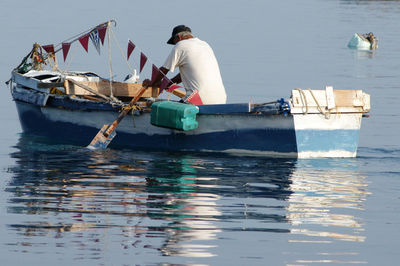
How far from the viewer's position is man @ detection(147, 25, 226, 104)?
14.7m

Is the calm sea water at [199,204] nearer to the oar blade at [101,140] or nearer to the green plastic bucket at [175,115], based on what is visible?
the oar blade at [101,140]

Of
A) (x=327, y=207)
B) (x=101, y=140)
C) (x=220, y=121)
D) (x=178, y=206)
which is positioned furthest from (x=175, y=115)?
(x=327, y=207)

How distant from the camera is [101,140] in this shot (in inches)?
600

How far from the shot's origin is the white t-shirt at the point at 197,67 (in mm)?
14742

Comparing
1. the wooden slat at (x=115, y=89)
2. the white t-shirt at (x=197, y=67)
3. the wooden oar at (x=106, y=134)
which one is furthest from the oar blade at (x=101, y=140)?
the white t-shirt at (x=197, y=67)

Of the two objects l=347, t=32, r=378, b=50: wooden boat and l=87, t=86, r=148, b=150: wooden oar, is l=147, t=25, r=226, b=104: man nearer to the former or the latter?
l=87, t=86, r=148, b=150: wooden oar

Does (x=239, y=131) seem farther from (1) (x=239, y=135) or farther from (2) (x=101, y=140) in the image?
(2) (x=101, y=140)

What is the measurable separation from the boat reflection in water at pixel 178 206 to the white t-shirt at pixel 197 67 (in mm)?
1133

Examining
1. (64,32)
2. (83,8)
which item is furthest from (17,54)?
(83,8)

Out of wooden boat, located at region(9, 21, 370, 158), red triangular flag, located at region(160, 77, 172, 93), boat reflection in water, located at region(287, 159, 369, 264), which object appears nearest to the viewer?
boat reflection in water, located at region(287, 159, 369, 264)

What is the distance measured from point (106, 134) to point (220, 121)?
2.14m

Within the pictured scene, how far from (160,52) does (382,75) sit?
886cm

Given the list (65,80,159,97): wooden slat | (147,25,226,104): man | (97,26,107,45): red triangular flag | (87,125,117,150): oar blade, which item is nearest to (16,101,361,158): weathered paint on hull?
(87,125,117,150): oar blade

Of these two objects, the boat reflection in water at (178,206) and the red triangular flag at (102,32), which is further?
the red triangular flag at (102,32)
